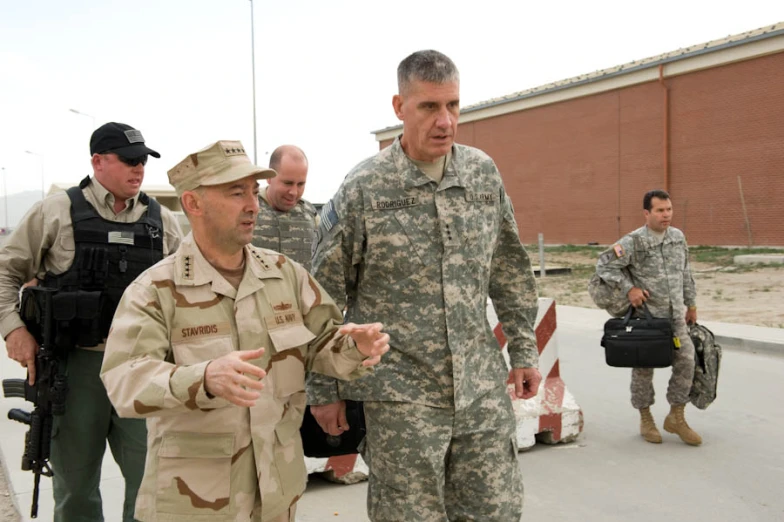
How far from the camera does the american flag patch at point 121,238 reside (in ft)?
11.2

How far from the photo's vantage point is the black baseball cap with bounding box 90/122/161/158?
3.43 metres

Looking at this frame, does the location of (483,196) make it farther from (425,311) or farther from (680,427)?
(680,427)

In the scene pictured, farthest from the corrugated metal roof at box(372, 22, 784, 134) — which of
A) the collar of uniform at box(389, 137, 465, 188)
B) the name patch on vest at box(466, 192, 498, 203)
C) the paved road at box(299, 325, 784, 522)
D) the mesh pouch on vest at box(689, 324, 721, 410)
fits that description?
the collar of uniform at box(389, 137, 465, 188)

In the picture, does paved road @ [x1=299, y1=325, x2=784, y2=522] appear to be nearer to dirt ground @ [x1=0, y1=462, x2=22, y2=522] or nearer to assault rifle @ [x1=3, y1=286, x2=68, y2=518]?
assault rifle @ [x1=3, y1=286, x2=68, y2=518]

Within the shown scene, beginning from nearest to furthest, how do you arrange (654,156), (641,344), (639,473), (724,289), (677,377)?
(639,473) < (641,344) < (677,377) < (724,289) < (654,156)

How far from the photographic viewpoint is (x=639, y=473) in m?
4.89

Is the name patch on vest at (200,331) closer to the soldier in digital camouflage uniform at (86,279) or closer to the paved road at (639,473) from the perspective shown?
the soldier in digital camouflage uniform at (86,279)

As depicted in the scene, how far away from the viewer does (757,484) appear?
15.2ft

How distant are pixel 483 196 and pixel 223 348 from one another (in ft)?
3.85

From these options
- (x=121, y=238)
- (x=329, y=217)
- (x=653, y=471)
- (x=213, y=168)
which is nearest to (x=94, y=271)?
(x=121, y=238)

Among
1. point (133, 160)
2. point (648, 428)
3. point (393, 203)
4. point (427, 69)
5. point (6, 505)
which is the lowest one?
point (6, 505)

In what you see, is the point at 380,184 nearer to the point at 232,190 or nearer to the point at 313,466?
the point at 232,190

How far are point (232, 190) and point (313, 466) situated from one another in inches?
110

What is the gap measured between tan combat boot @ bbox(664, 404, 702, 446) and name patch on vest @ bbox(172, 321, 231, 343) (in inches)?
170
